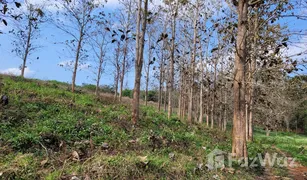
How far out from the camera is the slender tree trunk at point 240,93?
20.8ft

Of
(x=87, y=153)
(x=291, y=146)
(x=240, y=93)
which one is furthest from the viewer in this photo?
(x=291, y=146)

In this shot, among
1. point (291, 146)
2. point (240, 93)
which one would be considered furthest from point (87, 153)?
point (291, 146)

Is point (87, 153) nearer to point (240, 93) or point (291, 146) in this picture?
point (240, 93)

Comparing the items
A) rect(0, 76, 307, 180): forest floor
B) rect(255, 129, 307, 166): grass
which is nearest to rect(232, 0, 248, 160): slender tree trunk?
rect(0, 76, 307, 180): forest floor

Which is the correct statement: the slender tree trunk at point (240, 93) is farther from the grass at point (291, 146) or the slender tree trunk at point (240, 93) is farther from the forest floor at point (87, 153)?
the grass at point (291, 146)

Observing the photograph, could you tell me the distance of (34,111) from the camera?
7996mm

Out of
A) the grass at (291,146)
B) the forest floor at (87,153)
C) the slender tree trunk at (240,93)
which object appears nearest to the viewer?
the forest floor at (87,153)

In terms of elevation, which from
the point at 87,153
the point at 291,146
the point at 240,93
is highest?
the point at 240,93

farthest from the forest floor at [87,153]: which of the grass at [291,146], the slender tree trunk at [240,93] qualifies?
the grass at [291,146]

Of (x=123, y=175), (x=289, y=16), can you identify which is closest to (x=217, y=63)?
(x=289, y=16)

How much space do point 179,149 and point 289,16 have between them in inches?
184

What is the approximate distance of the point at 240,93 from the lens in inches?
254

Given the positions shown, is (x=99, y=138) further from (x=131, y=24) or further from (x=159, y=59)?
(x=159, y=59)

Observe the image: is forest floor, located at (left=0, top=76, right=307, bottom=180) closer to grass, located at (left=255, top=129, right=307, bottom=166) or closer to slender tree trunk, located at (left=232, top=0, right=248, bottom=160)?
slender tree trunk, located at (left=232, top=0, right=248, bottom=160)
